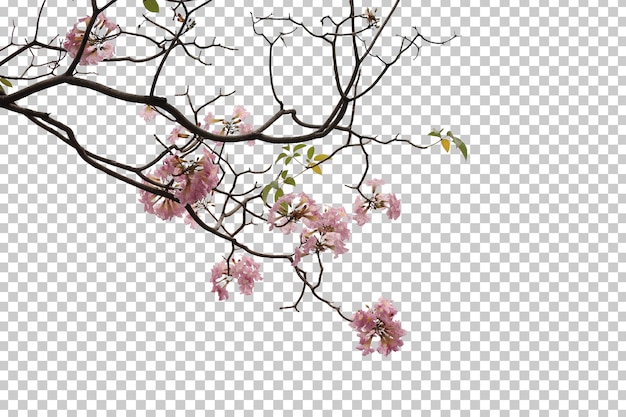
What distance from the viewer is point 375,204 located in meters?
2.04

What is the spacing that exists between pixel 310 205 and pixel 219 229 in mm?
296

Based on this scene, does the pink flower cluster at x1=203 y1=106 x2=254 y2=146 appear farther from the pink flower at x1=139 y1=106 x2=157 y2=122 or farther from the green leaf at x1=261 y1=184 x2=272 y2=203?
the green leaf at x1=261 y1=184 x2=272 y2=203

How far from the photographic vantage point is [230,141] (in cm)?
177

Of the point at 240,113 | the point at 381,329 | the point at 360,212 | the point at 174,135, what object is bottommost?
the point at 381,329

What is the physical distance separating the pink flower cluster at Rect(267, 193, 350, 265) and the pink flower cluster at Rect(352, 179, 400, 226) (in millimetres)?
152

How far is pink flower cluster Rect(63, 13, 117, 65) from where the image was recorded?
190cm

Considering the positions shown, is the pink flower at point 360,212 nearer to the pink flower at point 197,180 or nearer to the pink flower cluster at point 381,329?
the pink flower cluster at point 381,329

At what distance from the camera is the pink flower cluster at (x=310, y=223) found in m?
1.86

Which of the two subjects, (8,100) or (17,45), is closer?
(8,100)

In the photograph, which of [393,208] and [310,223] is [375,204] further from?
[310,223]

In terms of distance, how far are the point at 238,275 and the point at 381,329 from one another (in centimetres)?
46

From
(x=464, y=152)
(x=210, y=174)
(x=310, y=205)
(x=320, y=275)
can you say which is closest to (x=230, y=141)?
(x=210, y=174)

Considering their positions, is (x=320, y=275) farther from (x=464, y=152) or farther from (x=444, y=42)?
(x=444, y=42)

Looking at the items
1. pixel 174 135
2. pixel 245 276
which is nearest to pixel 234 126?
pixel 174 135
